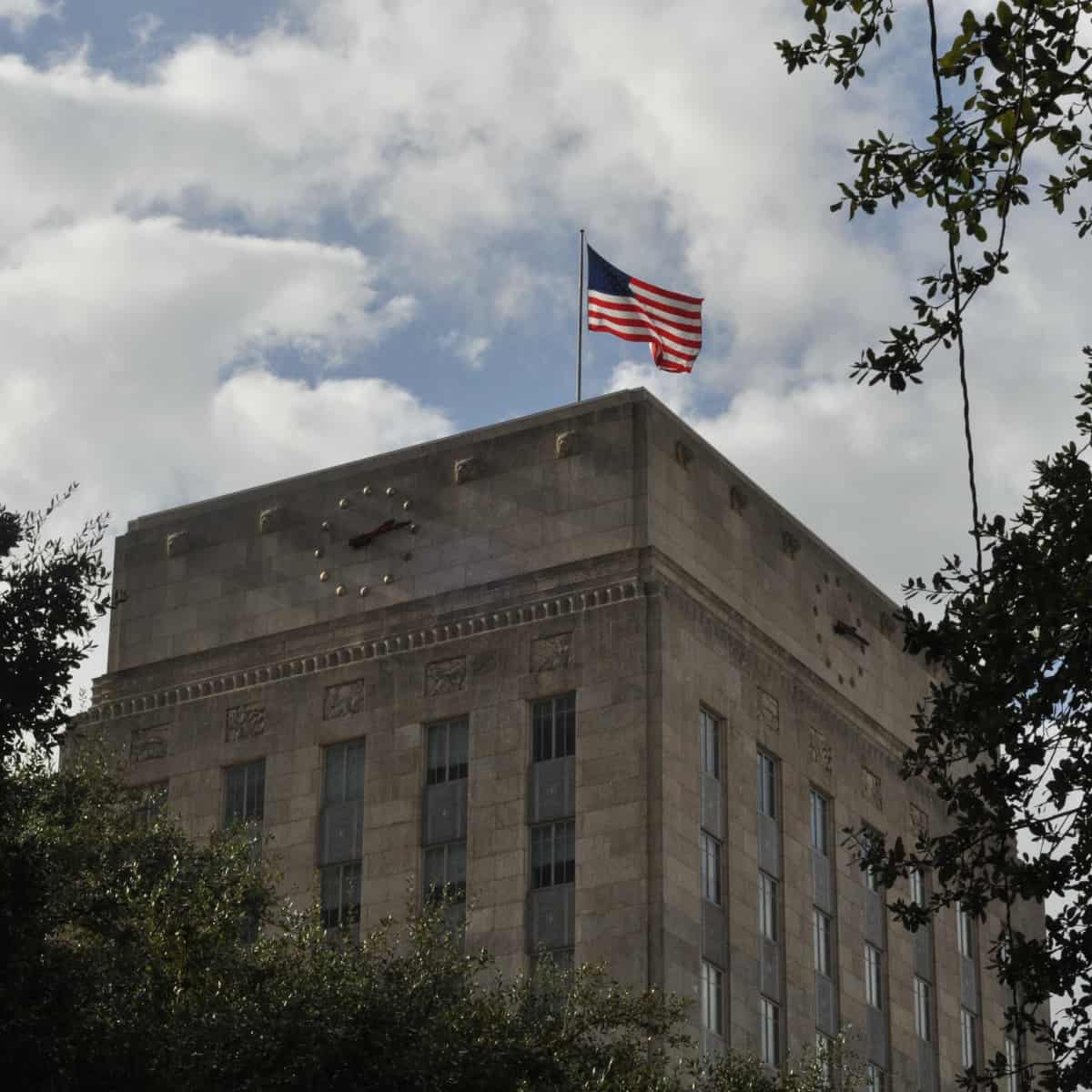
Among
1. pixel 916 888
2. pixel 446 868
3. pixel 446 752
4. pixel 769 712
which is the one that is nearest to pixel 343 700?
pixel 446 752

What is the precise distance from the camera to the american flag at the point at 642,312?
55.8m

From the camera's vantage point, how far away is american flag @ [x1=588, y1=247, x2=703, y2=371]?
55750 mm

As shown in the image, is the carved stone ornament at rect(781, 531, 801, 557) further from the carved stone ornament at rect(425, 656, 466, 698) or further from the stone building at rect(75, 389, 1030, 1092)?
the carved stone ornament at rect(425, 656, 466, 698)

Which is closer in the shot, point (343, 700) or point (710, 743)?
point (710, 743)

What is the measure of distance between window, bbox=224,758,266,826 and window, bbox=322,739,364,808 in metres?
1.77

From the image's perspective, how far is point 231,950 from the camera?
1425 inches

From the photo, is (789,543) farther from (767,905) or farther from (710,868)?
(710,868)

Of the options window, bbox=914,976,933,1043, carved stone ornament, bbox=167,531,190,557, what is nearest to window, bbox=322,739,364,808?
carved stone ornament, bbox=167,531,190,557

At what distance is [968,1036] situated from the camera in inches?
2552

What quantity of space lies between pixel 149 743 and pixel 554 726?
1184cm

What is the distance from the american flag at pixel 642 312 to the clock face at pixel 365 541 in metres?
6.97

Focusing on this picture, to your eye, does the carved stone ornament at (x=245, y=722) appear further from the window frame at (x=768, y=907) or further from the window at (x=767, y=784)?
the window frame at (x=768, y=907)

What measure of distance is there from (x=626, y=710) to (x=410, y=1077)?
21177 mm

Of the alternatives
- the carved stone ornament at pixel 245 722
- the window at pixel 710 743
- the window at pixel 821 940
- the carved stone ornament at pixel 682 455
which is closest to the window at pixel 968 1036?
the window at pixel 821 940
